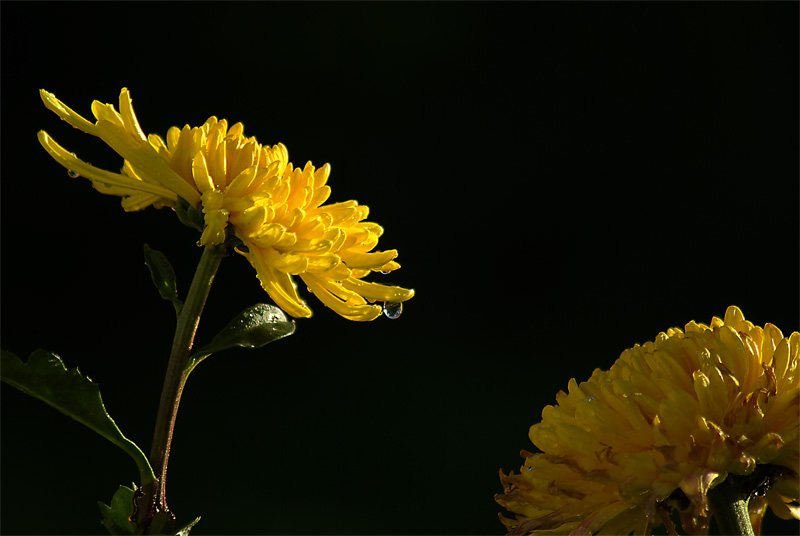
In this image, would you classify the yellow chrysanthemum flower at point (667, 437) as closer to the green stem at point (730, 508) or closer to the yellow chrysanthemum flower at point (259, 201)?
the green stem at point (730, 508)

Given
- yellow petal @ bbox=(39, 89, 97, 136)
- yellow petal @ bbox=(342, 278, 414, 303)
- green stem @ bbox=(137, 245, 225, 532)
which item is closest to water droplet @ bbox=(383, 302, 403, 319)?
yellow petal @ bbox=(342, 278, 414, 303)

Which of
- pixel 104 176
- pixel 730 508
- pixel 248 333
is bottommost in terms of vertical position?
pixel 730 508

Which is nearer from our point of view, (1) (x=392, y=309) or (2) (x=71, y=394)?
(2) (x=71, y=394)

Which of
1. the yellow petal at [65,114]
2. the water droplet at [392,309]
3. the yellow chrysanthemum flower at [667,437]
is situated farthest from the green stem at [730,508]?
the yellow petal at [65,114]

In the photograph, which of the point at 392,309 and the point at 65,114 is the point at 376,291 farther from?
the point at 65,114

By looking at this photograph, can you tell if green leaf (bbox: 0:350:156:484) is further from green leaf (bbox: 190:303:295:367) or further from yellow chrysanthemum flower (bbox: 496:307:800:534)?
yellow chrysanthemum flower (bbox: 496:307:800:534)

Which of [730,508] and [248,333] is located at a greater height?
[248,333]

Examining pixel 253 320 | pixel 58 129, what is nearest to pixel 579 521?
pixel 253 320

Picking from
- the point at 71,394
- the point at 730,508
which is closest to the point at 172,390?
the point at 71,394

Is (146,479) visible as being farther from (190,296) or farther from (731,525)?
(731,525)
